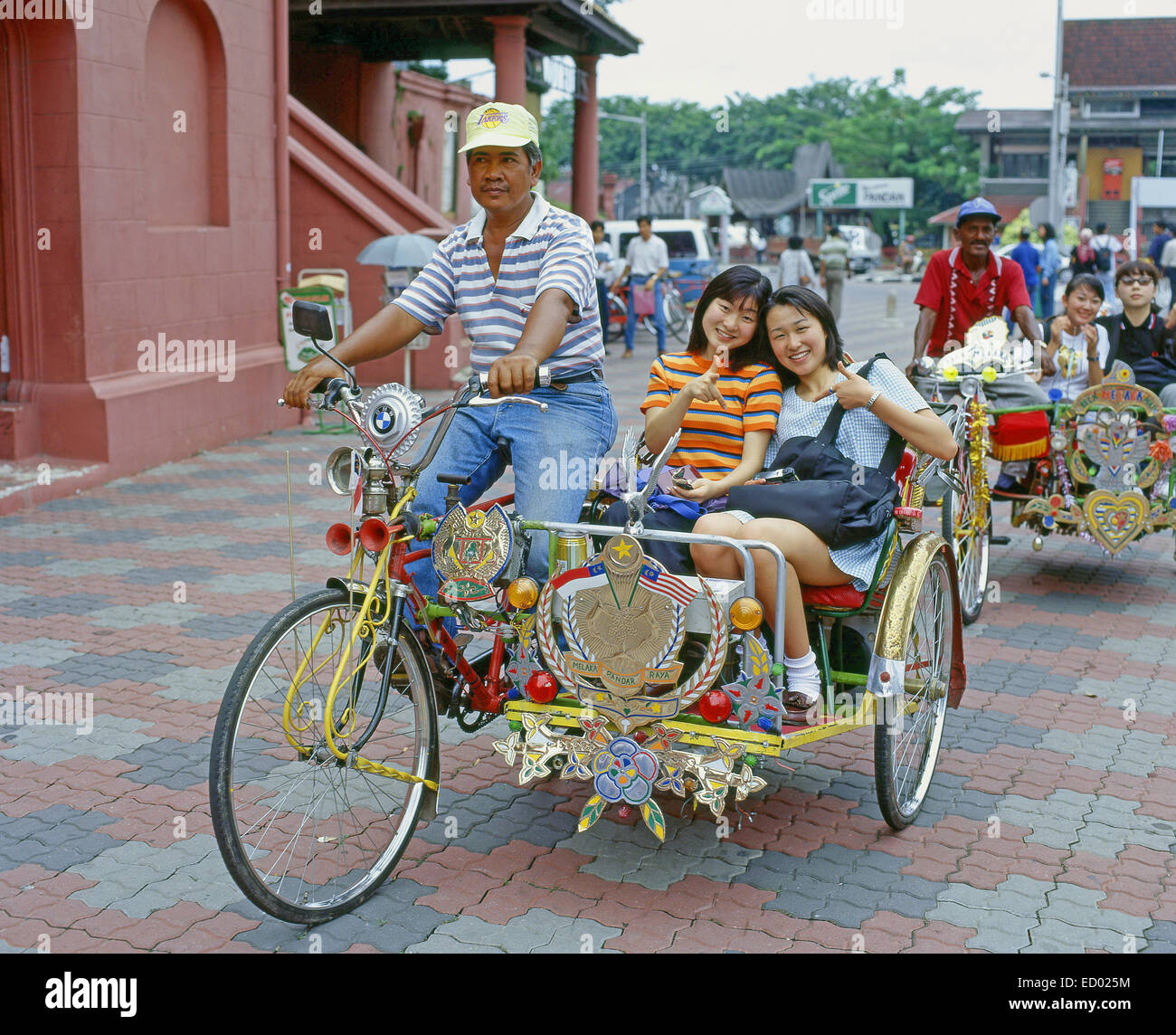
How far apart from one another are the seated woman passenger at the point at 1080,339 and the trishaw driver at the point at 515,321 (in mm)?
3991

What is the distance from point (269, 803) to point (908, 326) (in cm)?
2205

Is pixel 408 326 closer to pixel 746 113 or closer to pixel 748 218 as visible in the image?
pixel 748 218

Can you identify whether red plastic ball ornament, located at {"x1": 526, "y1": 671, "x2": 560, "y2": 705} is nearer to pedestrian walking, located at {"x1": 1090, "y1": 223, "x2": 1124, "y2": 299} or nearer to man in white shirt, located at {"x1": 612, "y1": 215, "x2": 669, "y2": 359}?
man in white shirt, located at {"x1": 612, "y1": 215, "x2": 669, "y2": 359}

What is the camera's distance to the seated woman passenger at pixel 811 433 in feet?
12.8

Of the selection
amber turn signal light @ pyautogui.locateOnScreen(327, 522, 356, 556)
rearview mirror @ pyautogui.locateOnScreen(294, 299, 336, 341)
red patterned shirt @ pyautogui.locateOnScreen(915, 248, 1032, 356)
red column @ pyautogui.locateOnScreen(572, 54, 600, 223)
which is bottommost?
amber turn signal light @ pyautogui.locateOnScreen(327, 522, 356, 556)

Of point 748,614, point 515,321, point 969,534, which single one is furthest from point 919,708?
A: point 969,534

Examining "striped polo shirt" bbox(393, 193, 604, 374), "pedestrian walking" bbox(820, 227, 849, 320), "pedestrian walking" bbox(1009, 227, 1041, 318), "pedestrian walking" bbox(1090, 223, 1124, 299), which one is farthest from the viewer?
"pedestrian walking" bbox(1090, 223, 1124, 299)

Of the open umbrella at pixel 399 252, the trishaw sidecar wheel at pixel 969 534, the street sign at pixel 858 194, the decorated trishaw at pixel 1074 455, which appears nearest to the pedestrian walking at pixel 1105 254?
the open umbrella at pixel 399 252

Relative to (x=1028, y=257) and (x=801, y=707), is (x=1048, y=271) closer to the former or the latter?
(x=1028, y=257)

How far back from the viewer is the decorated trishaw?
6.70m

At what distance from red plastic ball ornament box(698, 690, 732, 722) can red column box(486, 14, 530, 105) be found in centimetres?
1421

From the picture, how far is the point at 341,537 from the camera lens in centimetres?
376

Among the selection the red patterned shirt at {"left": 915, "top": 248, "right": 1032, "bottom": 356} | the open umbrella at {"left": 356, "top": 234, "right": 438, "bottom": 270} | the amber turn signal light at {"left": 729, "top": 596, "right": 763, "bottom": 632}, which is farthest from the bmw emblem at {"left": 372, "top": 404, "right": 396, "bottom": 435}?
the open umbrella at {"left": 356, "top": 234, "right": 438, "bottom": 270}
